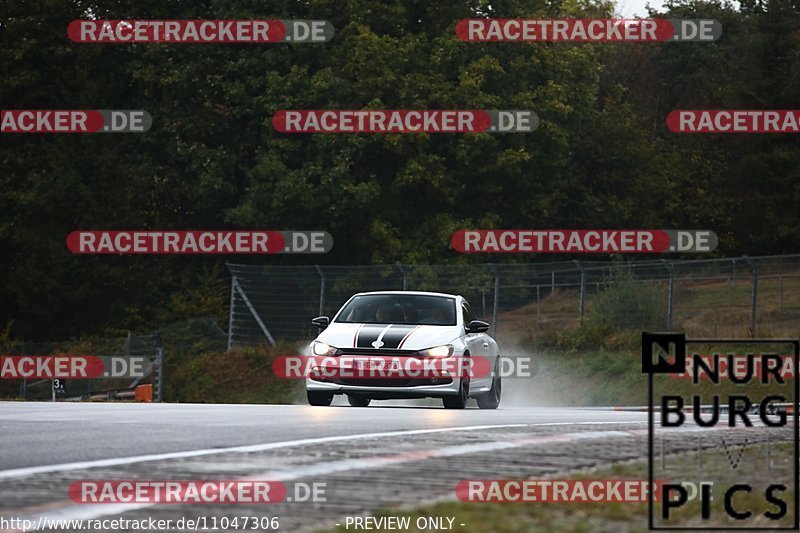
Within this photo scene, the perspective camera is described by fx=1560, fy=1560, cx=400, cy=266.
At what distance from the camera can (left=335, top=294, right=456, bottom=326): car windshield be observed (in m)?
19.6

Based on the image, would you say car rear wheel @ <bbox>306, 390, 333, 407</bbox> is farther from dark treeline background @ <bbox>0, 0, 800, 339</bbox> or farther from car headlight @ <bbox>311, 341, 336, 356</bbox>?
dark treeline background @ <bbox>0, 0, 800, 339</bbox>

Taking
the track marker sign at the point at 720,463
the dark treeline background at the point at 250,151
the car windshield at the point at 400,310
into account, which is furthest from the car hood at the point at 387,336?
the dark treeline background at the point at 250,151

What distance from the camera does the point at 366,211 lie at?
47938mm

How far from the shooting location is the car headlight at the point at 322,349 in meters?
18.5

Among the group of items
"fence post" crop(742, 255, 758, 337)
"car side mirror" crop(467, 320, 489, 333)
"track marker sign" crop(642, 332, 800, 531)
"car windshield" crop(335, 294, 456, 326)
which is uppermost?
"fence post" crop(742, 255, 758, 337)

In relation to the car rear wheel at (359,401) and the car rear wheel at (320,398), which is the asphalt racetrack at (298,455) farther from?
the car rear wheel at (359,401)

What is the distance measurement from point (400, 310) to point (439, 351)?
4.84ft

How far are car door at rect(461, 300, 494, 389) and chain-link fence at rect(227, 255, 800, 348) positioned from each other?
44.8 feet

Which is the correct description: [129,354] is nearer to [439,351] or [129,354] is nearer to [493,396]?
[493,396]

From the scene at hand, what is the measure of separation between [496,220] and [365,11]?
782cm

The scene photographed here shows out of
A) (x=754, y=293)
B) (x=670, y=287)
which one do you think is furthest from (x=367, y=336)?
(x=754, y=293)

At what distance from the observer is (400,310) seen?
781 inches

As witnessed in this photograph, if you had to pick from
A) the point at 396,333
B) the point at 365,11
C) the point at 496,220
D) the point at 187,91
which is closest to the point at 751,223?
the point at 496,220


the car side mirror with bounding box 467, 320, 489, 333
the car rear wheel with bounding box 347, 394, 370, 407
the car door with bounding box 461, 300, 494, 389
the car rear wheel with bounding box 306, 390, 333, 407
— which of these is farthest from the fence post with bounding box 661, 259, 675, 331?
→ the car rear wheel with bounding box 306, 390, 333, 407
